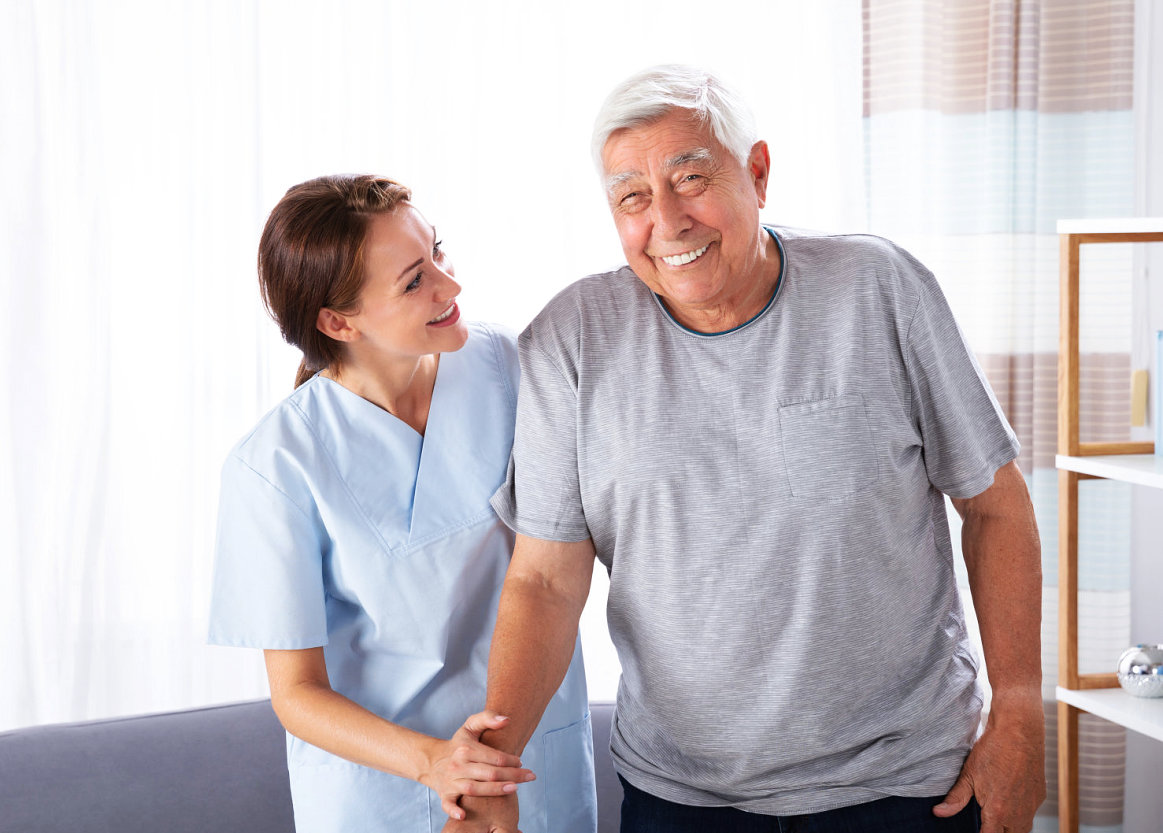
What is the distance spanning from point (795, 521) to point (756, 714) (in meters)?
0.23

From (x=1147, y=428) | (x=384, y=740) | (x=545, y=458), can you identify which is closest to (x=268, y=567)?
(x=384, y=740)

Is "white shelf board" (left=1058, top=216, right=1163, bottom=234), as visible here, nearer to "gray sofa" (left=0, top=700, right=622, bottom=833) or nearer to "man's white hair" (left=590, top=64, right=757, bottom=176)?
"man's white hair" (left=590, top=64, right=757, bottom=176)

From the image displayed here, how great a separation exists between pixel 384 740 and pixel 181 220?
1412 millimetres

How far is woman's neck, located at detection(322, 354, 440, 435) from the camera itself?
139 centimetres

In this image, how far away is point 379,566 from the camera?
1.32m

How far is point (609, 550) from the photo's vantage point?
129 cm

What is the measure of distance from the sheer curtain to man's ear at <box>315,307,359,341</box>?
101cm

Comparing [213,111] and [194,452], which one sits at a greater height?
[213,111]

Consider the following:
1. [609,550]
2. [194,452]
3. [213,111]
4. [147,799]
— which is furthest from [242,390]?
[609,550]

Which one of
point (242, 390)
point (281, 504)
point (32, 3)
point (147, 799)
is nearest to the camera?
point (281, 504)

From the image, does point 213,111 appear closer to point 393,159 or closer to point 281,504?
point 393,159

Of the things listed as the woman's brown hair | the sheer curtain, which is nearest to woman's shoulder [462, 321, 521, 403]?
the woman's brown hair

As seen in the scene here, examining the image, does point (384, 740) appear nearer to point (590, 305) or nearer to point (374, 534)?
point (374, 534)

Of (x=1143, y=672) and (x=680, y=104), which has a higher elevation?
(x=680, y=104)
